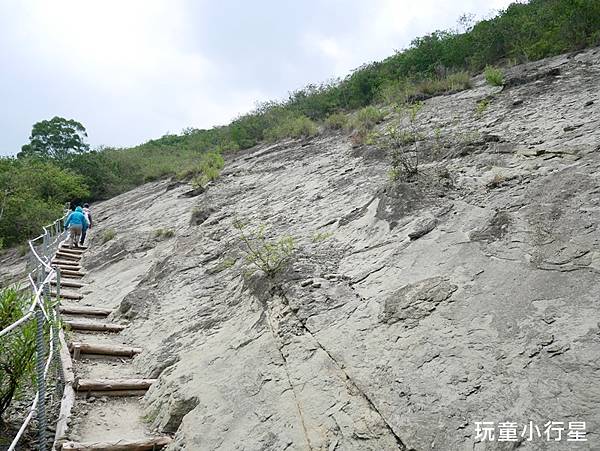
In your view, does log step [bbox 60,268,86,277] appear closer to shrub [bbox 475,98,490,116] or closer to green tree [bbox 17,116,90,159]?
shrub [bbox 475,98,490,116]

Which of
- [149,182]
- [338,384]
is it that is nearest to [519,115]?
[338,384]

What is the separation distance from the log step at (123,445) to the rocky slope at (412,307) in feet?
0.55

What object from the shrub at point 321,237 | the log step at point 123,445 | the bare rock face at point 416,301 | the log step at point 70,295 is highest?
the log step at point 70,295

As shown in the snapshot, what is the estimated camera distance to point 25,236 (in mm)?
17094

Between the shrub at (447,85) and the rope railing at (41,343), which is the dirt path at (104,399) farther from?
the shrub at (447,85)

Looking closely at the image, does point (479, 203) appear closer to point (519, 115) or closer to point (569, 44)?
point (519, 115)

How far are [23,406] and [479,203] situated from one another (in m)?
4.84

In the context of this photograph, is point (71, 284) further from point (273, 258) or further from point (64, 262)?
point (273, 258)

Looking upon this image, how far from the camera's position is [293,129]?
46.3 ft

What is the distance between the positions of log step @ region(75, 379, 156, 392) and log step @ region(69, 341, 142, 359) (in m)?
0.79

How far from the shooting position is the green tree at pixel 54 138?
37188mm

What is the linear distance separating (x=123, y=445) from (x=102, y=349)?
1.93 m

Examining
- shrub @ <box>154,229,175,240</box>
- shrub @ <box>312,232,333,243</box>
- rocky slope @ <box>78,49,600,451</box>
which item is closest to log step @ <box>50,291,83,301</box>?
rocky slope @ <box>78,49,600,451</box>

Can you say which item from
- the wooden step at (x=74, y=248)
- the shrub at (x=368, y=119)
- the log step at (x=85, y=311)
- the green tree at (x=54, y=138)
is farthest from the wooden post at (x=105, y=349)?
the green tree at (x=54, y=138)
